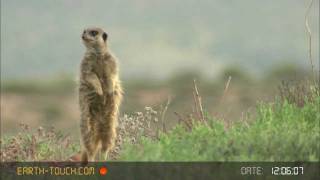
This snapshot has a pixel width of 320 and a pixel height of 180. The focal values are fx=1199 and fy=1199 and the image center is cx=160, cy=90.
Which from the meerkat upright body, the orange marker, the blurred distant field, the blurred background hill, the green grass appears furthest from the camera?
the blurred background hill

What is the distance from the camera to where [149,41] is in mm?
84250

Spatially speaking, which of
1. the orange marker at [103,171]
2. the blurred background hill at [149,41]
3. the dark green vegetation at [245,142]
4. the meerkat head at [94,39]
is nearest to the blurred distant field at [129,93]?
the blurred background hill at [149,41]

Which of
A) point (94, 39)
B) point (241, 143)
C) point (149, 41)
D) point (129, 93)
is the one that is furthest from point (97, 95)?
point (149, 41)

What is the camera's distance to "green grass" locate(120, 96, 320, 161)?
10.1 m

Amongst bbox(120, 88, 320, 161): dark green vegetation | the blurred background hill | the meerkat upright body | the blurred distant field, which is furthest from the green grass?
the blurred background hill

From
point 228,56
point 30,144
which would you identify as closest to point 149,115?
point 30,144

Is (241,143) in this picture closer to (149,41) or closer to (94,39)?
(94,39)

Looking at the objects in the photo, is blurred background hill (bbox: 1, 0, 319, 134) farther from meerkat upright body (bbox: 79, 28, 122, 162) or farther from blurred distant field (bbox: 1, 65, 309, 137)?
meerkat upright body (bbox: 79, 28, 122, 162)

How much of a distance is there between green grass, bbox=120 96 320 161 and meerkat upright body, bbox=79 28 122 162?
710mm

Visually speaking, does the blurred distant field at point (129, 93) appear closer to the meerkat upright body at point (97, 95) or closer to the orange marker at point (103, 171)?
the meerkat upright body at point (97, 95)

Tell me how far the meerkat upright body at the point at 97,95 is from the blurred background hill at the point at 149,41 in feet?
134

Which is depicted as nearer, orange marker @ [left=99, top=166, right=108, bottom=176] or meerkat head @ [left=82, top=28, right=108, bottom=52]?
orange marker @ [left=99, top=166, right=108, bottom=176]

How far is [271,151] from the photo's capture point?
10188 millimetres

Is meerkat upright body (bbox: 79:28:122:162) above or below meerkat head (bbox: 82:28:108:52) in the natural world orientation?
below
